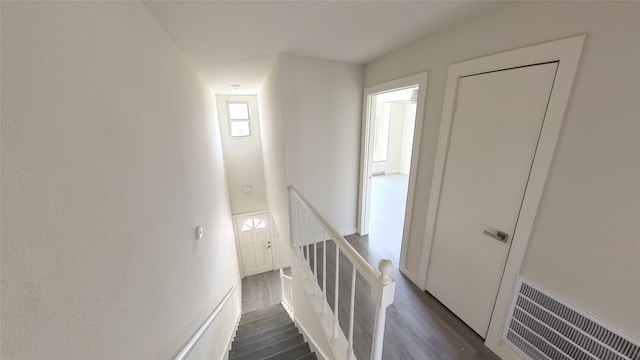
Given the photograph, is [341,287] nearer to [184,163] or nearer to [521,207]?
[521,207]

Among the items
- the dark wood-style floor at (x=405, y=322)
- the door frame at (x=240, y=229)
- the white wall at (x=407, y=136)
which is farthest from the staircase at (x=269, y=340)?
the white wall at (x=407, y=136)

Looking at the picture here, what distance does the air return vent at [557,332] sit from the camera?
1.04 m

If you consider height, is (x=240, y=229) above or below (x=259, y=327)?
above

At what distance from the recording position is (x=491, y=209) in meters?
1.48

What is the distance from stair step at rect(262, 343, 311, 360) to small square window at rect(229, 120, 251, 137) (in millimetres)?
4077

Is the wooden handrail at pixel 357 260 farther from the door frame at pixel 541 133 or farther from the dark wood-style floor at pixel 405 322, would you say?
the door frame at pixel 541 133

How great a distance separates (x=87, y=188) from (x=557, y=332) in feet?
7.67

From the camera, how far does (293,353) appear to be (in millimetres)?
2061

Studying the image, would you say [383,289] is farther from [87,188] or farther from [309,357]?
[309,357]

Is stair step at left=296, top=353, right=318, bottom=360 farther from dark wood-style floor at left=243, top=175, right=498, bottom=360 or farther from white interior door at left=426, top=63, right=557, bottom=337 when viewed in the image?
white interior door at left=426, top=63, right=557, bottom=337

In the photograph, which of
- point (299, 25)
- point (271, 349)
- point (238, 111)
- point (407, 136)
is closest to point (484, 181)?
point (299, 25)

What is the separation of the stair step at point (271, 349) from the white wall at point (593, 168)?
215 cm

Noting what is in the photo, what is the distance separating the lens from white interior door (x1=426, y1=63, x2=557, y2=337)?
4.11 ft

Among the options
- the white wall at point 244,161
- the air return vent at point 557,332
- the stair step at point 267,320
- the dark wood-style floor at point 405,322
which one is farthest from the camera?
the white wall at point 244,161
